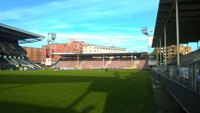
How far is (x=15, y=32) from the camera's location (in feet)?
357

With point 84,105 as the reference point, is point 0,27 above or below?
above

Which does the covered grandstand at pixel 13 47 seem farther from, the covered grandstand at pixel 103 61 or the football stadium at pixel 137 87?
the covered grandstand at pixel 103 61

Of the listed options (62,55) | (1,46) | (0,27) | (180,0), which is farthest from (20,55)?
(180,0)

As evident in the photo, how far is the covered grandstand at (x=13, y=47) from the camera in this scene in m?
110

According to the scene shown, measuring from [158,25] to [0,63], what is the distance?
89778mm

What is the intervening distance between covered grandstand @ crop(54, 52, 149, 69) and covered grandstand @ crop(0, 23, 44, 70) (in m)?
26.4

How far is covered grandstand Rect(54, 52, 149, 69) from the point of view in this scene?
14250 cm

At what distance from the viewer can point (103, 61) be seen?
150 meters

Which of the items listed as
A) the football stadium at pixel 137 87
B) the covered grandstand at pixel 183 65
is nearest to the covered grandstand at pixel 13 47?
the football stadium at pixel 137 87

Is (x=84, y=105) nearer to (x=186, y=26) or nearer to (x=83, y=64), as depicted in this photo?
(x=186, y=26)

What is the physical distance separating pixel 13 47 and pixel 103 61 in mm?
45723

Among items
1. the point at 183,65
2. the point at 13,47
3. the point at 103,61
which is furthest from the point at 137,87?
the point at 103,61

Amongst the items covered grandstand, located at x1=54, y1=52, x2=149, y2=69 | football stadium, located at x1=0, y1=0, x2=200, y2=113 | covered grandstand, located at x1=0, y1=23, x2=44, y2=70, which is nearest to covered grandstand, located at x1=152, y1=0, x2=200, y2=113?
football stadium, located at x1=0, y1=0, x2=200, y2=113

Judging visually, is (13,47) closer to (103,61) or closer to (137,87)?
(103,61)
